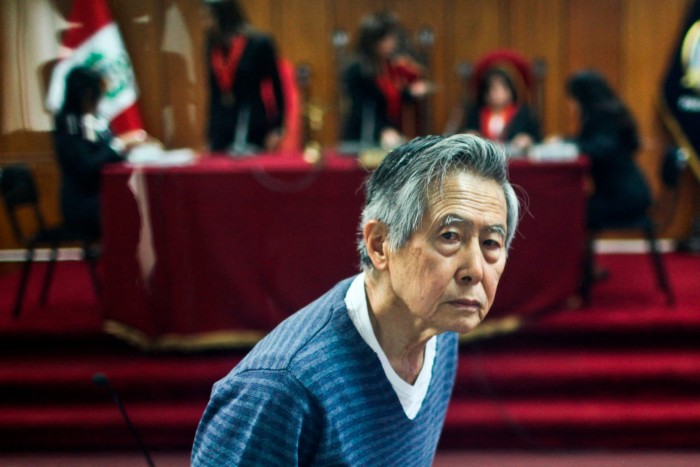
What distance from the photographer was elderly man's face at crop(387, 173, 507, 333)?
105cm

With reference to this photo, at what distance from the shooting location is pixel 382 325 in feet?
3.79

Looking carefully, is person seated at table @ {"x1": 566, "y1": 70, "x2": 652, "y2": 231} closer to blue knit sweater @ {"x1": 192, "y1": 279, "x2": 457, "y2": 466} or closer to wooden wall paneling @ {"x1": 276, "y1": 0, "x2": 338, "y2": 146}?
wooden wall paneling @ {"x1": 276, "y1": 0, "x2": 338, "y2": 146}

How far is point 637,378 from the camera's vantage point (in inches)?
128

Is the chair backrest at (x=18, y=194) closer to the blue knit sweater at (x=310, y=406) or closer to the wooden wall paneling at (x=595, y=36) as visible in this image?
the blue knit sweater at (x=310, y=406)

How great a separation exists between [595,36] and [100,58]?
4.10 meters

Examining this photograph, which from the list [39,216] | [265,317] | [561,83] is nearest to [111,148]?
[39,216]

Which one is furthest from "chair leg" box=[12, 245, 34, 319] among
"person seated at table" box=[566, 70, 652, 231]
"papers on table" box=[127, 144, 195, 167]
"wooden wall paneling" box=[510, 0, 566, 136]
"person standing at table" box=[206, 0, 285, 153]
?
"wooden wall paneling" box=[510, 0, 566, 136]

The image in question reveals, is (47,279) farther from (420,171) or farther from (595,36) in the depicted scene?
(595,36)

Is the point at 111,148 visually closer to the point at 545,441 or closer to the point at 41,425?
the point at 41,425

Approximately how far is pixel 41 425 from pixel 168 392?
1.71 feet

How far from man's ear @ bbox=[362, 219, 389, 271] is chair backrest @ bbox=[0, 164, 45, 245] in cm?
225

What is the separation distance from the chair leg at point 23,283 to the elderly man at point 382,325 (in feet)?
8.09

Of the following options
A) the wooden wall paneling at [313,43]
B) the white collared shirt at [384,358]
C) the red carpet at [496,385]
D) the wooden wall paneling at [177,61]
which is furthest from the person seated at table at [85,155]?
the wooden wall paneling at [313,43]

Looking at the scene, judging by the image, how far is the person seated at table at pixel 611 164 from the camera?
3.80 meters
